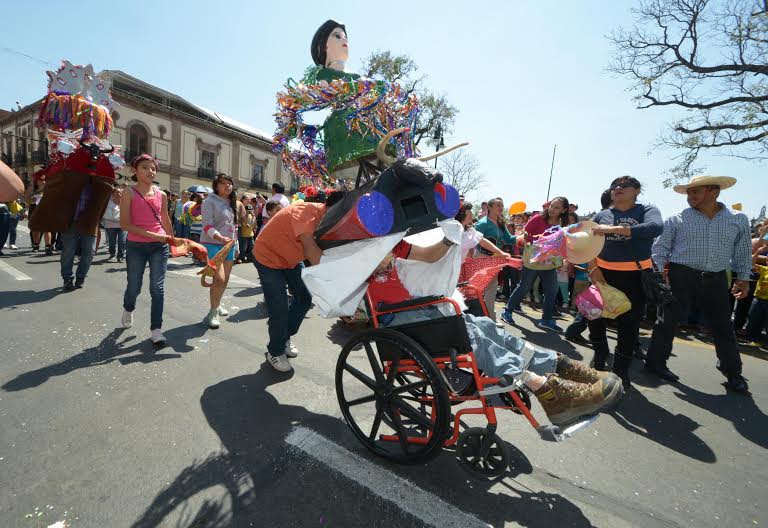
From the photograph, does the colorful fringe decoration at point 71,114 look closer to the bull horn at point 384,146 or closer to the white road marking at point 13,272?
the white road marking at point 13,272

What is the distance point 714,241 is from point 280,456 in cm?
417

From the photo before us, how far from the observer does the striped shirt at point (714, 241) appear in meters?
3.47

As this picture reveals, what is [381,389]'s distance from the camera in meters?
2.16

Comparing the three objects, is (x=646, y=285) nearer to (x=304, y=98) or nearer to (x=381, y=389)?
(x=381, y=389)

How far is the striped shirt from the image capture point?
347 cm

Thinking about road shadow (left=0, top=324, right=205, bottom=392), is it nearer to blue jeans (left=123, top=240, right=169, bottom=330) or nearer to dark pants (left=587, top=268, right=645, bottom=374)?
blue jeans (left=123, top=240, right=169, bottom=330)

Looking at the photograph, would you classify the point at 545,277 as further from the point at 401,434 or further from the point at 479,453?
the point at 401,434

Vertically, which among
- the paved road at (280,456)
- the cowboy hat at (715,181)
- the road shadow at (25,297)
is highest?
the cowboy hat at (715,181)

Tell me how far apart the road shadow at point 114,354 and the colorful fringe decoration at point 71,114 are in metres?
2.54

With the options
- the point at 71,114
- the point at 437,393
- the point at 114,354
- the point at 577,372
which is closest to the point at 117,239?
the point at 71,114

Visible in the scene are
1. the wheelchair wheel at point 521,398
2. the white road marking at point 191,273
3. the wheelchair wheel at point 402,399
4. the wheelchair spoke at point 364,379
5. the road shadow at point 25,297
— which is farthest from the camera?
the white road marking at point 191,273

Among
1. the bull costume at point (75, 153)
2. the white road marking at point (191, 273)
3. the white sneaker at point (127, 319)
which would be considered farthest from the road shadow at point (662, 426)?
the bull costume at point (75, 153)

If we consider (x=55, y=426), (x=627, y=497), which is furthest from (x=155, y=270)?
(x=627, y=497)

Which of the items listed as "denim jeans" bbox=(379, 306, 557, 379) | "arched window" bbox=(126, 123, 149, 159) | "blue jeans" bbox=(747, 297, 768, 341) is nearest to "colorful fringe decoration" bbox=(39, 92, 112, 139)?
"denim jeans" bbox=(379, 306, 557, 379)
